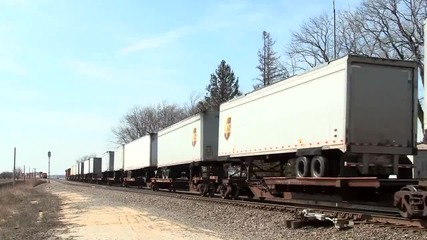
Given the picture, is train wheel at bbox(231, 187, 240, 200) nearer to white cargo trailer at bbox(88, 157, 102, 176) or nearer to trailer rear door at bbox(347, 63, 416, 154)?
trailer rear door at bbox(347, 63, 416, 154)

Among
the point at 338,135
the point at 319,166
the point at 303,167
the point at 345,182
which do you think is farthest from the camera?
the point at 303,167

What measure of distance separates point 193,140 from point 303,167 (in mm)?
11975

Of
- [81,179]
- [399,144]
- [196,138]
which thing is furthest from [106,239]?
[81,179]

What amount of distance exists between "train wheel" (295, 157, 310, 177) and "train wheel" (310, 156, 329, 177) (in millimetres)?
233

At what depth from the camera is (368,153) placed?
44.2 feet

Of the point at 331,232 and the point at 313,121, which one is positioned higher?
the point at 313,121

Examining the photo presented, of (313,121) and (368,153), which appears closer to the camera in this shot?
(368,153)

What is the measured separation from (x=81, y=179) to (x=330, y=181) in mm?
81630

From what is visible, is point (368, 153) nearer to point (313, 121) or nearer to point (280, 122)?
point (313, 121)

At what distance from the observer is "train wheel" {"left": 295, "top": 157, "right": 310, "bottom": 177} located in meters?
14.9

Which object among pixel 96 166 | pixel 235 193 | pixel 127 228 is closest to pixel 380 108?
pixel 127 228

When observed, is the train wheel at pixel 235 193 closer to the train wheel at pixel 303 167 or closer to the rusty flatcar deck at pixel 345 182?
the rusty flatcar deck at pixel 345 182

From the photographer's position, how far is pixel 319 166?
14352mm

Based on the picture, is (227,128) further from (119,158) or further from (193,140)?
(119,158)
